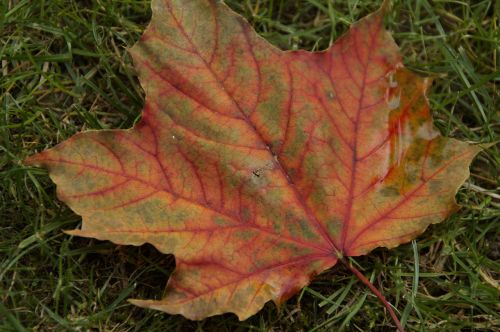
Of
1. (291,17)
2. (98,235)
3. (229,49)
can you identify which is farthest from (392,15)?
(98,235)

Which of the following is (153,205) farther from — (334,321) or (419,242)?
(419,242)

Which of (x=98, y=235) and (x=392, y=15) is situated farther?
(x=392, y=15)

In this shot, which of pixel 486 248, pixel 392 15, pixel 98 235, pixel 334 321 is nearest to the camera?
pixel 98 235

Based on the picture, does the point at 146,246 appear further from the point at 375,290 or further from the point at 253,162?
the point at 375,290

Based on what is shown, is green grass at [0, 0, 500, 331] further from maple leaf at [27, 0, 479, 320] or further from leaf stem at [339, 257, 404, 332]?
maple leaf at [27, 0, 479, 320]

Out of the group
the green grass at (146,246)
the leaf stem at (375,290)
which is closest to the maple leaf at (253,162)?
the leaf stem at (375,290)

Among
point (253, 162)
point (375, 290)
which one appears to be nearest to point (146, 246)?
point (253, 162)

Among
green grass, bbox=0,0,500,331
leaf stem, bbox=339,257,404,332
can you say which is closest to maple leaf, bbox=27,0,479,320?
leaf stem, bbox=339,257,404,332
